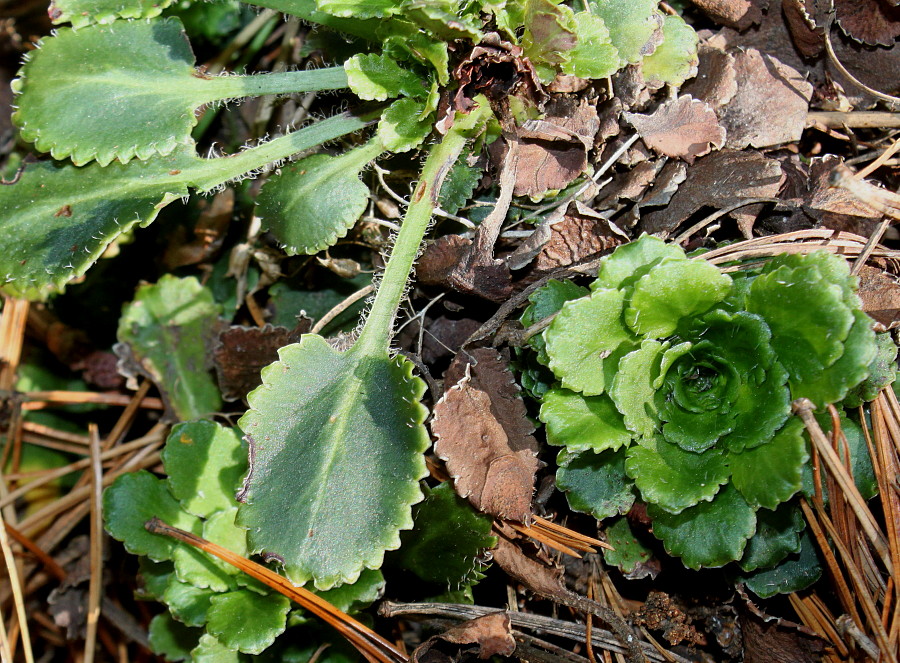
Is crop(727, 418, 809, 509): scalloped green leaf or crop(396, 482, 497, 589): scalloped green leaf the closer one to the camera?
crop(727, 418, 809, 509): scalloped green leaf

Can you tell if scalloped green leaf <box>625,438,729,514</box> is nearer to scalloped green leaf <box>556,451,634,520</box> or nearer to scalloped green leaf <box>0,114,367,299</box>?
scalloped green leaf <box>556,451,634,520</box>

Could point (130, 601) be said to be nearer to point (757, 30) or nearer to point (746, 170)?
point (746, 170)

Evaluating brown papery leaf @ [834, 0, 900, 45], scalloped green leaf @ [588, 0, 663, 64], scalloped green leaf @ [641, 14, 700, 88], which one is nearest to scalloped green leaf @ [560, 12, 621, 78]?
scalloped green leaf @ [588, 0, 663, 64]

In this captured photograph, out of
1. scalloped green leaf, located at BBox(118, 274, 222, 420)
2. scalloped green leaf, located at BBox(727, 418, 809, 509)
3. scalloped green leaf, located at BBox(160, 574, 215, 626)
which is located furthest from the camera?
scalloped green leaf, located at BBox(118, 274, 222, 420)

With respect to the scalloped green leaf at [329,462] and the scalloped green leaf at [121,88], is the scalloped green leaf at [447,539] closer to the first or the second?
the scalloped green leaf at [329,462]

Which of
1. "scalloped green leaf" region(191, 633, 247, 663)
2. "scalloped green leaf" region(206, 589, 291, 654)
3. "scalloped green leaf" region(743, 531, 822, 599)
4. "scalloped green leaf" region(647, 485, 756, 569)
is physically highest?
"scalloped green leaf" region(647, 485, 756, 569)

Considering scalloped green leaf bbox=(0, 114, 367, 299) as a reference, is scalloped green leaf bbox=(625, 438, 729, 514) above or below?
below

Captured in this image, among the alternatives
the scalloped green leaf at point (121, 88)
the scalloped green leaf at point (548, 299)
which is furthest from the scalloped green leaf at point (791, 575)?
the scalloped green leaf at point (121, 88)
